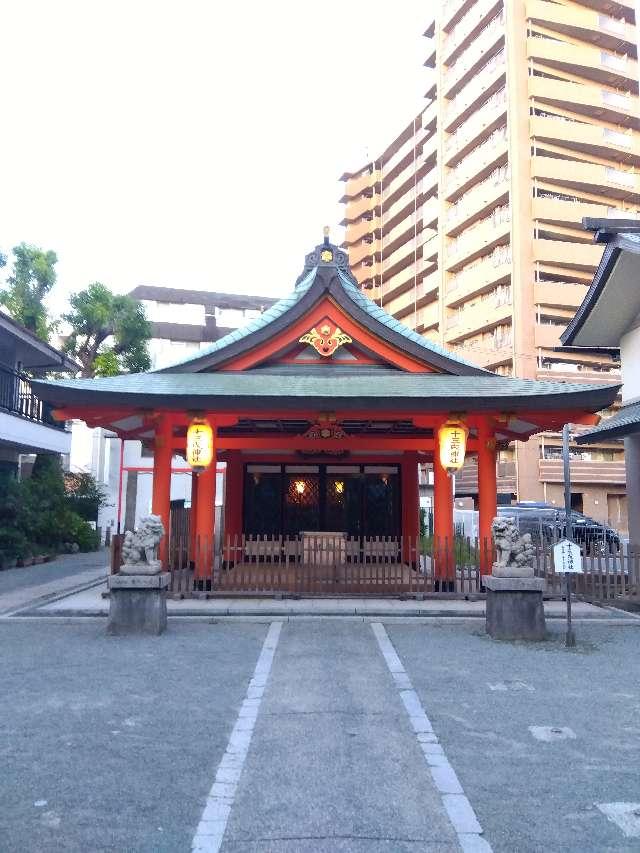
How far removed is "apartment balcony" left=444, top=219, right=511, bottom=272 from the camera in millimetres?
45875

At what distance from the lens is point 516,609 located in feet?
33.8

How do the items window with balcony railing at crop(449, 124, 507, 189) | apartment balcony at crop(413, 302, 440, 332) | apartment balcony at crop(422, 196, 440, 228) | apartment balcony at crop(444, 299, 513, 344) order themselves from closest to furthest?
apartment balcony at crop(444, 299, 513, 344) < window with balcony railing at crop(449, 124, 507, 189) < apartment balcony at crop(422, 196, 440, 228) < apartment balcony at crop(413, 302, 440, 332)

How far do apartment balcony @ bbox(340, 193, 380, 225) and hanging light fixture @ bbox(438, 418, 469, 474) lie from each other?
59.6 metres

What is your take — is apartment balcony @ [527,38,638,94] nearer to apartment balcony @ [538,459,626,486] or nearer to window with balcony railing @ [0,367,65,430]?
apartment balcony @ [538,459,626,486]

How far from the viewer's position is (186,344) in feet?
186

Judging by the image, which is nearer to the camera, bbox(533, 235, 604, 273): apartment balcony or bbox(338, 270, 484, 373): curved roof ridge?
bbox(338, 270, 484, 373): curved roof ridge

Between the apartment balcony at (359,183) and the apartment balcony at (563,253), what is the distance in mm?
29133

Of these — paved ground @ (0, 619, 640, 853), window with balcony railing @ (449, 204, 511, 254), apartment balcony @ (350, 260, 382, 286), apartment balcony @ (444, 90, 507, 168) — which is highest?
apartment balcony @ (444, 90, 507, 168)

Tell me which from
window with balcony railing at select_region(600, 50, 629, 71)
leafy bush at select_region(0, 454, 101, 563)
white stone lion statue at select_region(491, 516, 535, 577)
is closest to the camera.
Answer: white stone lion statue at select_region(491, 516, 535, 577)

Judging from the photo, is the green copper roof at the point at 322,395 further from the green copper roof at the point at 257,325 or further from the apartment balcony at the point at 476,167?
the apartment balcony at the point at 476,167

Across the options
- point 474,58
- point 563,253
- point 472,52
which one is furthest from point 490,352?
Answer: point 472,52

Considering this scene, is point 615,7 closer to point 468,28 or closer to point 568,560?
point 468,28

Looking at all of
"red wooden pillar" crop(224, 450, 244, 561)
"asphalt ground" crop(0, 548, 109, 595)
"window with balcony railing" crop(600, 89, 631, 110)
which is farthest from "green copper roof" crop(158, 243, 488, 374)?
"window with balcony railing" crop(600, 89, 631, 110)

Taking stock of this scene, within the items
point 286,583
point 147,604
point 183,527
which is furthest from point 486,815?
point 183,527
